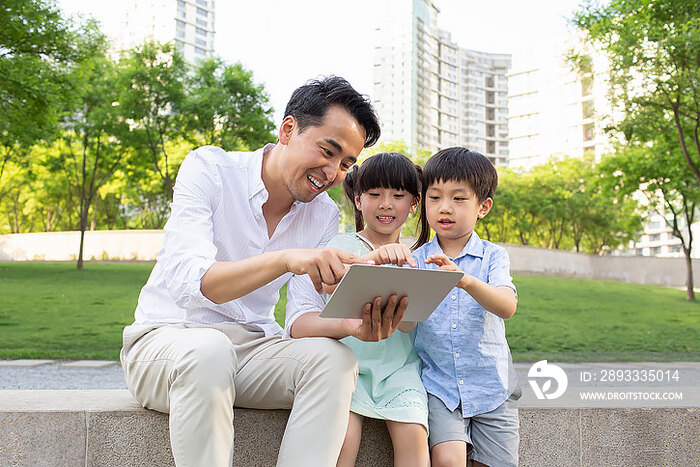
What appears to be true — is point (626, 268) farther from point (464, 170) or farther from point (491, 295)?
point (491, 295)

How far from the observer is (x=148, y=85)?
15.6 meters

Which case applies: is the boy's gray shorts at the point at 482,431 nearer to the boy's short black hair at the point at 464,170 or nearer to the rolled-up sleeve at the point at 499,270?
the rolled-up sleeve at the point at 499,270

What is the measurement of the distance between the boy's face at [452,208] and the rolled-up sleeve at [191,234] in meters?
→ 0.86

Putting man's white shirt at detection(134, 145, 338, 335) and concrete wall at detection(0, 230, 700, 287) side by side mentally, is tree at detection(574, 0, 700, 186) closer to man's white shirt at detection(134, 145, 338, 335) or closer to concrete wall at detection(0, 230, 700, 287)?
man's white shirt at detection(134, 145, 338, 335)

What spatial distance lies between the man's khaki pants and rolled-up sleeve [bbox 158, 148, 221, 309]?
151 millimetres

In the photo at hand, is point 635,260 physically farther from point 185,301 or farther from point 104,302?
point 185,301

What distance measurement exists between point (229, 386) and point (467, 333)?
972mm

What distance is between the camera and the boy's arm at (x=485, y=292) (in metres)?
2.01

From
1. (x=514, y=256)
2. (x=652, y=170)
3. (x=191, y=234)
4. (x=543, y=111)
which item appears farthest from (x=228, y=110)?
(x=543, y=111)

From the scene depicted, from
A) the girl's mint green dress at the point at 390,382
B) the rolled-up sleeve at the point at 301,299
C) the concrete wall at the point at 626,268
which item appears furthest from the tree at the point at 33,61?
the concrete wall at the point at 626,268

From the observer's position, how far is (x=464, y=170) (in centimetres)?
238

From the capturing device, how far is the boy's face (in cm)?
238

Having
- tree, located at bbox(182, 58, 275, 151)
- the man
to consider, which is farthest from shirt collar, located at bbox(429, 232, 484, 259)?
tree, located at bbox(182, 58, 275, 151)

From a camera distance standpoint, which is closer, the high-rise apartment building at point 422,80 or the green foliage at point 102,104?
the green foliage at point 102,104
